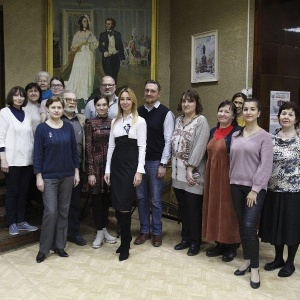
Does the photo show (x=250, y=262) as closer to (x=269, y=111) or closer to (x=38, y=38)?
(x=269, y=111)

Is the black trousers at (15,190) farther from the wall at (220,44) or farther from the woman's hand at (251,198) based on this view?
the wall at (220,44)

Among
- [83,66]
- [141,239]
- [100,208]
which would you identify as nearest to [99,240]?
[100,208]

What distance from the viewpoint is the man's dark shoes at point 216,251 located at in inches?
155

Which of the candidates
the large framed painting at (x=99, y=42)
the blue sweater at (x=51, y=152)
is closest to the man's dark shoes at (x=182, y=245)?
the blue sweater at (x=51, y=152)

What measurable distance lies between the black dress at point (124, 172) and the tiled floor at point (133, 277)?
23.6 inches

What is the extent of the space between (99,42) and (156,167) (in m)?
2.63

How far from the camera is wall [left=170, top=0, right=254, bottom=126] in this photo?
4.99m

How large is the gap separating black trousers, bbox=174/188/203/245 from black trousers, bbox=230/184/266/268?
0.59 m

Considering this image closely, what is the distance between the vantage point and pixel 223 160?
3.60 metres

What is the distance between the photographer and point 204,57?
18.1ft

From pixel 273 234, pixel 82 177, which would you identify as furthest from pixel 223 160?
pixel 82 177

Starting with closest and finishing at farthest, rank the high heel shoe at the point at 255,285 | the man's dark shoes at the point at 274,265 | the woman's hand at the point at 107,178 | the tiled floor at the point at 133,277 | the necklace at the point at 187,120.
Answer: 1. the tiled floor at the point at 133,277
2. the high heel shoe at the point at 255,285
3. the man's dark shoes at the point at 274,265
4. the woman's hand at the point at 107,178
5. the necklace at the point at 187,120

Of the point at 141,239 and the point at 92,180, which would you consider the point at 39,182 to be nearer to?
the point at 92,180

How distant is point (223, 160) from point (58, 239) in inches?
70.8
